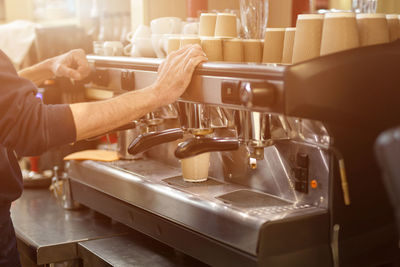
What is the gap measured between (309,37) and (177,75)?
263 millimetres

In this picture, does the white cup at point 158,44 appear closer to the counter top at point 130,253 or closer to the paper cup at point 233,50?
the paper cup at point 233,50

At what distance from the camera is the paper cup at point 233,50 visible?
1271 mm

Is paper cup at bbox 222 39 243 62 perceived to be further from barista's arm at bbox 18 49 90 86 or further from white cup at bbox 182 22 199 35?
barista's arm at bbox 18 49 90 86

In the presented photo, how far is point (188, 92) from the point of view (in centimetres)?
120

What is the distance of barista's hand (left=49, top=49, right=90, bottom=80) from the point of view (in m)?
1.69

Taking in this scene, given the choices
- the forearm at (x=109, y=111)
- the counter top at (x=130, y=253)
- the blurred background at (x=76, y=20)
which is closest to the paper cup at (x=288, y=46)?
the forearm at (x=109, y=111)

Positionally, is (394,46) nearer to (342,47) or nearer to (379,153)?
(342,47)

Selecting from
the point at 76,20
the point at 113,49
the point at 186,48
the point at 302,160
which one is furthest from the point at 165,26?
the point at 76,20

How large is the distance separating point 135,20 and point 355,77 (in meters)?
1.07

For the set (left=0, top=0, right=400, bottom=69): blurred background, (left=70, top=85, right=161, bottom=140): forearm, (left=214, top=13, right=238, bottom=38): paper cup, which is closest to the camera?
(left=70, top=85, right=161, bottom=140): forearm

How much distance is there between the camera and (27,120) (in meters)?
1.03

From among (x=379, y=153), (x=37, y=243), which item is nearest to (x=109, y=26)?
(x=37, y=243)

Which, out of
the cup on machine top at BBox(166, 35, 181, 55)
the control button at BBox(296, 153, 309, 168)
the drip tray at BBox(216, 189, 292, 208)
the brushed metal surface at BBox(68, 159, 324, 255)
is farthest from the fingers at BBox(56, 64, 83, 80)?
the control button at BBox(296, 153, 309, 168)

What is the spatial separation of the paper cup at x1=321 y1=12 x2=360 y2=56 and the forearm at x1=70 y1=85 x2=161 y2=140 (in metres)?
0.34
